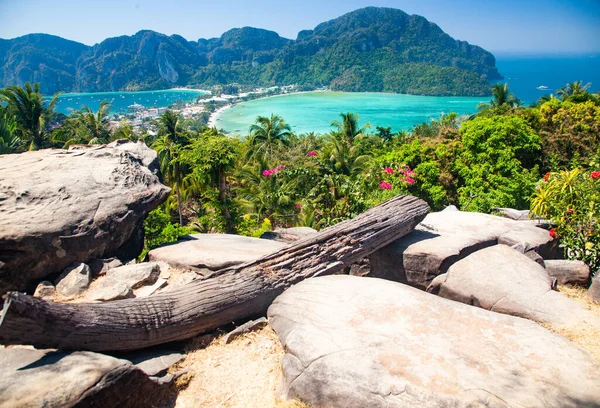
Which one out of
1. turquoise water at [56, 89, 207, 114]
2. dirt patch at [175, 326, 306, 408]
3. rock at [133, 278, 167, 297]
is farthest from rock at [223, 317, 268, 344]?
turquoise water at [56, 89, 207, 114]

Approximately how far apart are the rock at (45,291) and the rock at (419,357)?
388cm

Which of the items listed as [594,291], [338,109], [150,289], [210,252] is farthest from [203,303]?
[338,109]

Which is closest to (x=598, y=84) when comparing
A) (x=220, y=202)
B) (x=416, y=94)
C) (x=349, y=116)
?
(x=416, y=94)

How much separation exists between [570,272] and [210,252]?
740cm

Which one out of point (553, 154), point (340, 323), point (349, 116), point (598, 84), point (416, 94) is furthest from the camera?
point (598, 84)

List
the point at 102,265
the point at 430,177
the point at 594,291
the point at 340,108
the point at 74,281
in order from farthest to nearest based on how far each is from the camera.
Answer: the point at 340,108 < the point at 430,177 < the point at 102,265 < the point at 594,291 < the point at 74,281

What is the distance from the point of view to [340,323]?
16.2 ft

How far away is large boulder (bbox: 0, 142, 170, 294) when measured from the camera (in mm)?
6043

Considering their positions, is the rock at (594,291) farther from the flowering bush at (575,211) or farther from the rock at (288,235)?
the rock at (288,235)

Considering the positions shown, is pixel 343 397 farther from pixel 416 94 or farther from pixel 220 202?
pixel 416 94

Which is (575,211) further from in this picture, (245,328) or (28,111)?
(28,111)

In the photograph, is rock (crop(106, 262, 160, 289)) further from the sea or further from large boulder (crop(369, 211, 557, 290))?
the sea

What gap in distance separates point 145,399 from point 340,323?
254cm

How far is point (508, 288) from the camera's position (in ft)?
20.5
